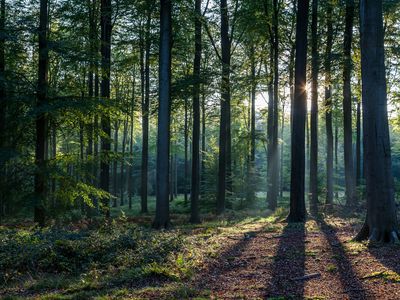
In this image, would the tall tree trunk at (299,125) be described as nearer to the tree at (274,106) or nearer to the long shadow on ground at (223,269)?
the long shadow on ground at (223,269)

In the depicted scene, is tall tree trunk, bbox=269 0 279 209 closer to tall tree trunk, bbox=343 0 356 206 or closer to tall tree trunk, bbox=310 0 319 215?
tall tree trunk, bbox=310 0 319 215

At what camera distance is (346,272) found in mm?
6242

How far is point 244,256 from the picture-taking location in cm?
798

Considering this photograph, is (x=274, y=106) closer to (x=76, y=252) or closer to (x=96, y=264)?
(x=76, y=252)

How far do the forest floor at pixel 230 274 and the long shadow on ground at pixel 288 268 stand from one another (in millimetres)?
14

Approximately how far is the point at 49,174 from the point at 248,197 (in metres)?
14.4

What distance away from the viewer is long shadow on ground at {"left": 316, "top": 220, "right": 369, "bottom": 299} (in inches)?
206

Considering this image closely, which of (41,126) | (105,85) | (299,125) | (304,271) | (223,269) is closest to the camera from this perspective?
(304,271)

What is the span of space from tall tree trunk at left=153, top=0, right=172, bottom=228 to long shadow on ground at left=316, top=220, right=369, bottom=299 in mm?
5926

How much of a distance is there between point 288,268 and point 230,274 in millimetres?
1074

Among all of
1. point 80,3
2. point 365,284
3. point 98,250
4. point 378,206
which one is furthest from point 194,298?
point 80,3

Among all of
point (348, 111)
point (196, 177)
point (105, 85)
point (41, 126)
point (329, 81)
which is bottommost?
point (196, 177)

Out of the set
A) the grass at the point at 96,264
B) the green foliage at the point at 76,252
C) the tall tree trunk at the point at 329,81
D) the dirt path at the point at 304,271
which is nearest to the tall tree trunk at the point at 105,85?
the green foliage at the point at 76,252

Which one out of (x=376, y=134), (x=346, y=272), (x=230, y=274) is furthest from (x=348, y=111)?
(x=230, y=274)
